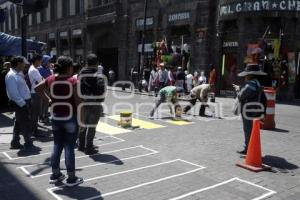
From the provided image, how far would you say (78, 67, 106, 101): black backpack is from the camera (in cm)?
767

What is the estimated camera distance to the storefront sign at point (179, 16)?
24266 mm

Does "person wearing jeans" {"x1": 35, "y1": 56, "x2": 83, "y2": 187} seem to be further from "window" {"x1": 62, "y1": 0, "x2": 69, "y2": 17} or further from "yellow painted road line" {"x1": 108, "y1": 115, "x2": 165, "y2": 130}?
"window" {"x1": 62, "y1": 0, "x2": 69, "y2": 17}

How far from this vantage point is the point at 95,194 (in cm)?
557

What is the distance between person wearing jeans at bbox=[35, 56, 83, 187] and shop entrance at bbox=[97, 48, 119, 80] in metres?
27.5

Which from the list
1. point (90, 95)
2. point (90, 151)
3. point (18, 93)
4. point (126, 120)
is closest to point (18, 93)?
point (18, 93)

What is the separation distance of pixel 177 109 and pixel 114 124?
2242 mm

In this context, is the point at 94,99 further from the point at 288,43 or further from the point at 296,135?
the point at 288,43

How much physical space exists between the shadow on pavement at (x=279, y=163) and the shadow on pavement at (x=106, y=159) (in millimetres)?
2827

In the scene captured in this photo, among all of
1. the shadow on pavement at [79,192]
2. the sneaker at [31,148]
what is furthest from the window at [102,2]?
the shadow on pavement at [79,192]

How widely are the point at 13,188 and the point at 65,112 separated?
1.42 m

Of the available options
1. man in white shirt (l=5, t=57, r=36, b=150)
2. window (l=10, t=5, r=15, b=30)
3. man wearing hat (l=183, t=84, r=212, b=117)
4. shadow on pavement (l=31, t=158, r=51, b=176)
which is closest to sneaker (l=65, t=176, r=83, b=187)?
shadow on pavement (l=31, t=158, r=51, b=176)

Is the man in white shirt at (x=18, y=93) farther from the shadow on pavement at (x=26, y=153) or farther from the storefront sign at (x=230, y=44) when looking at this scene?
the storefront sign at (x=230, y=44)

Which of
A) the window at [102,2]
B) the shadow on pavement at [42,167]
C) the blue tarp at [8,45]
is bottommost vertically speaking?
the shadow on pavement at [42,167]

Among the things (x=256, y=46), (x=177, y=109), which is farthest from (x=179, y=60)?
(x=177, y=109)
